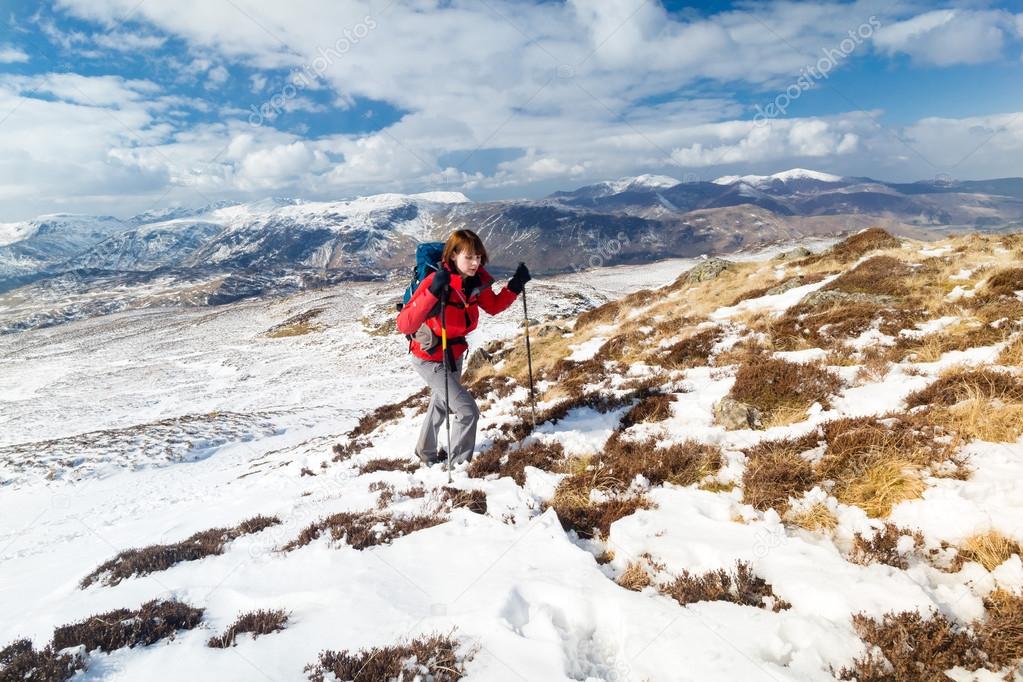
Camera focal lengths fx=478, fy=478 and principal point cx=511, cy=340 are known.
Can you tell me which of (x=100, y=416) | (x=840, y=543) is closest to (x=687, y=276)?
(x=840, y=543)

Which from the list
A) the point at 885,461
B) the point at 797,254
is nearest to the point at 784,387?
the point at 885,461

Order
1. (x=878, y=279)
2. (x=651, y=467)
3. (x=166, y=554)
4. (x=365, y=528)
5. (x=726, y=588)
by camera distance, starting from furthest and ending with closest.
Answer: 1. (x=878, y=279)
2. (x=651, y=467)
3. (x=166, y=554)
4. (x=365, y=528)
5. (x=726, y=588)

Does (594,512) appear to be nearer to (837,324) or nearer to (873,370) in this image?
(873,370)

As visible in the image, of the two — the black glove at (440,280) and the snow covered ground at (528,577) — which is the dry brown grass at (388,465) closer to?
the snow covered ground at (528,577)

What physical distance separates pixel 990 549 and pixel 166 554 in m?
8.63

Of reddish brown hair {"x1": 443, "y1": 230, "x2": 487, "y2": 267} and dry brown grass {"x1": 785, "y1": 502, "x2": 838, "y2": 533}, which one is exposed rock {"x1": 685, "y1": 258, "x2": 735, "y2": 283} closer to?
reddish brown hair {"x1": 443, "y1": 230, "x2": 487, "y2": 267}

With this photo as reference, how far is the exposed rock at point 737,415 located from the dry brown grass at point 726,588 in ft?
11.3

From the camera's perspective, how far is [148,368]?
179 ft

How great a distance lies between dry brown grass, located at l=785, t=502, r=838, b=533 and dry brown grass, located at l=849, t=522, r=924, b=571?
1.05 ft

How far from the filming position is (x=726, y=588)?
4027 mm

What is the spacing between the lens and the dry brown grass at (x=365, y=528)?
5742mm

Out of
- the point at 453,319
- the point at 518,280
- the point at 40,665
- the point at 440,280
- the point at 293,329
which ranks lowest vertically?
the point at 293,329

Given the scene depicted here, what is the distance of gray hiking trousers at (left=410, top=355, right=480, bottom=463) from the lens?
25.6 feet

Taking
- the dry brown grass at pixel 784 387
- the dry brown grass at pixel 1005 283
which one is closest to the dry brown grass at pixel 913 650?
the dry brown grass at pixel 784 387
